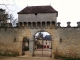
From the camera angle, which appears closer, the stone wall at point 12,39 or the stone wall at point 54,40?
the stone wall at point 54,40

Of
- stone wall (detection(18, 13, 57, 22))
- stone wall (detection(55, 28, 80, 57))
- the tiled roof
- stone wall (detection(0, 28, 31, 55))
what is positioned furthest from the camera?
stone wall (detection(0, 28, 31, 55))

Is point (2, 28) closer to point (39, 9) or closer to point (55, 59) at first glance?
point (39, 9)

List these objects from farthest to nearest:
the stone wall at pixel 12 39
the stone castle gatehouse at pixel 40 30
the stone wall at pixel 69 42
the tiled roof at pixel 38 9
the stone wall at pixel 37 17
Answer: the stone wall at pixel 12 39, the tiled roof at pixel 38 9, the stone wall at pixel 37 17, the stone castle gatehouse at pixel 40 30, the stone wall at pixel 69 42

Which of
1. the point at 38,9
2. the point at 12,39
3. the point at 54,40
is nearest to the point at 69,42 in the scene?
the point at 54,40

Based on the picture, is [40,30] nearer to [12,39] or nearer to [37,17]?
[37,17]

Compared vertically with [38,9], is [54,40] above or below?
below

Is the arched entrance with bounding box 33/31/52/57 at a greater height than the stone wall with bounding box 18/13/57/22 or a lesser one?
lesser

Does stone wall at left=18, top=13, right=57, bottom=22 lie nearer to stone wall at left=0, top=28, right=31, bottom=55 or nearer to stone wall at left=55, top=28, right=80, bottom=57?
stone wall at left=0, top=28, right=31, bottom=55

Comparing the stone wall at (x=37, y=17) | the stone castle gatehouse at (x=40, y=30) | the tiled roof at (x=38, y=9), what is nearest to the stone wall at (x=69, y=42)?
the stone castle gatehouse at (x=40, y=30)

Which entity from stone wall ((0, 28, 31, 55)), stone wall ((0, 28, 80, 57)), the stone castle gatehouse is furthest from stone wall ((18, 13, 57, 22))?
stone wall ((0, 28, 31, 55))

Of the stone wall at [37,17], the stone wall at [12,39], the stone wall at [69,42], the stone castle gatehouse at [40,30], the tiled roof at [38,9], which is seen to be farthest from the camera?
the stone wall at [12,39]

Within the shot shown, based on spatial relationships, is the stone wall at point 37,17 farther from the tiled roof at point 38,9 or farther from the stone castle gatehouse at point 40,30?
the tiled roof at point 38,9

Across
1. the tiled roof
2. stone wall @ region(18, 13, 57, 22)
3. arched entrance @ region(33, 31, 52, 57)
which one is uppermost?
the tiled roof

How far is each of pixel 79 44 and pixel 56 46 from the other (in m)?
2.80
